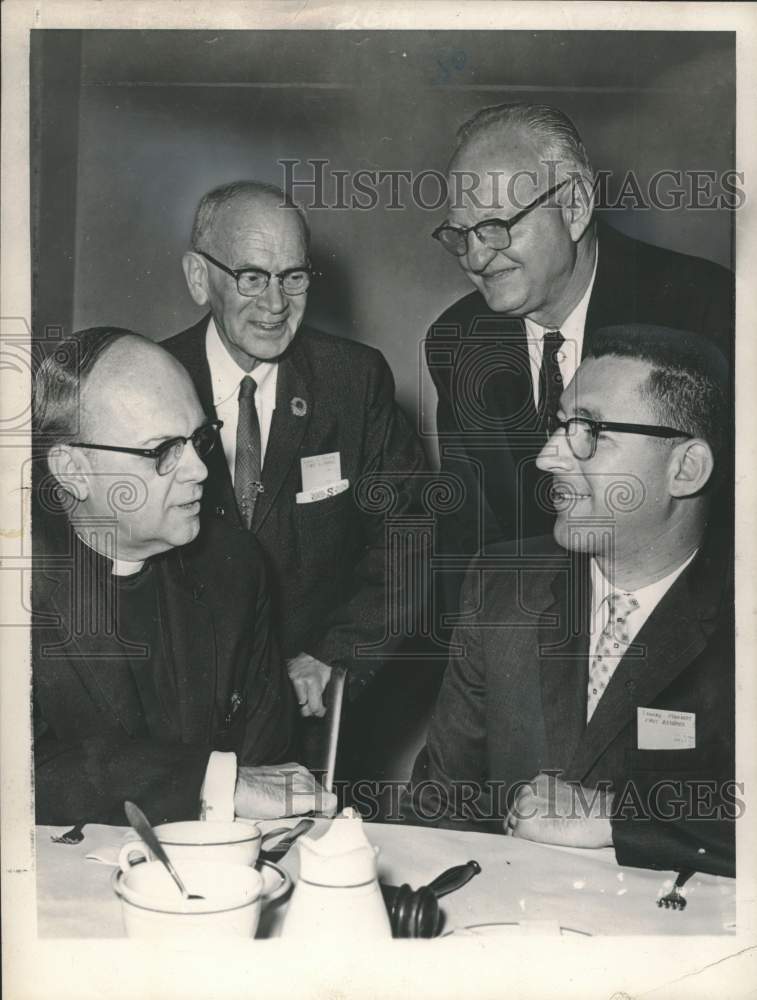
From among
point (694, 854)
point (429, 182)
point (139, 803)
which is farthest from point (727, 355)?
point (139, 803)

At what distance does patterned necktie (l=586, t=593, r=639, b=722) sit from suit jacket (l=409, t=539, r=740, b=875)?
1 cm

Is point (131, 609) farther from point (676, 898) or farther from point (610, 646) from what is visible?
point (676, 898)

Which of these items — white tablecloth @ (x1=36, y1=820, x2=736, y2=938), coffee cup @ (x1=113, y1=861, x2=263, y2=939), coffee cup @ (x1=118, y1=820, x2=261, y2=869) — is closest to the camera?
coffee cup @ (x1=113, y1=861, x2=263, y2=939)

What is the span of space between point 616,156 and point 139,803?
1617 millimetres

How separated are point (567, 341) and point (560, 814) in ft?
3.15

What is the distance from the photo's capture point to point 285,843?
7.39 feet

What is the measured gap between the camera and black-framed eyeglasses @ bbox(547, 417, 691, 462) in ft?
7.69

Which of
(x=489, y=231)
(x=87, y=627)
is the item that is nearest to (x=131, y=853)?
(x=87, y=627)

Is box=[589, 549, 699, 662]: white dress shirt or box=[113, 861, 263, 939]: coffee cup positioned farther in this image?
box=[589, 549, 699, 662]: white dress shirt

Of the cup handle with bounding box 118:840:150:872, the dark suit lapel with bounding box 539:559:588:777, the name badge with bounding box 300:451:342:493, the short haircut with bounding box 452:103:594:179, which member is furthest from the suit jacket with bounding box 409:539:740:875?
the short haircut with bounding box 452:103:594:179

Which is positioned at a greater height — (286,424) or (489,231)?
(489,231)

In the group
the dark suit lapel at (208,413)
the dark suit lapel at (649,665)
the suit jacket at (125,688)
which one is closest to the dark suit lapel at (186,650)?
the suit jacket at (125,688)

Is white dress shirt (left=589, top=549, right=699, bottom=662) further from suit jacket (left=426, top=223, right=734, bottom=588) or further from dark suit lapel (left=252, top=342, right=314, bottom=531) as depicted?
dark suit lapel (left=252, top=342, right=314, bottom=531)

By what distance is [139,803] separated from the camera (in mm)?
2305
